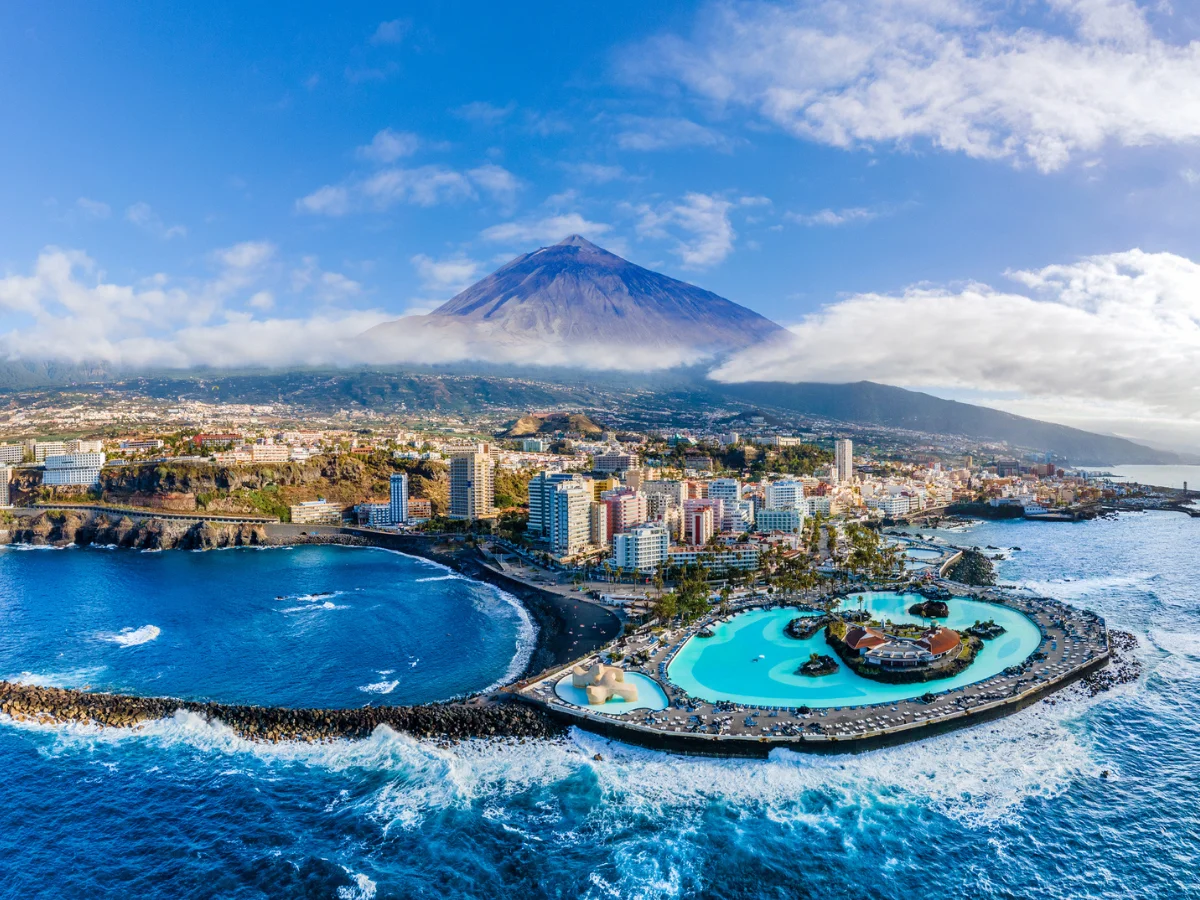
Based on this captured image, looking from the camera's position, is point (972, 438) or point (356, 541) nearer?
point (356, 541)

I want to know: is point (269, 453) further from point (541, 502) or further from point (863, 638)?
point (863, 638)

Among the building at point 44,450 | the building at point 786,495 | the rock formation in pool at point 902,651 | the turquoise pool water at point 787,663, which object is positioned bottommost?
the turquoise pool water at point 787,663

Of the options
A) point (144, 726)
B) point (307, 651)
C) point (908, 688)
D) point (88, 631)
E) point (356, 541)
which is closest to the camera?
point (144, 726)

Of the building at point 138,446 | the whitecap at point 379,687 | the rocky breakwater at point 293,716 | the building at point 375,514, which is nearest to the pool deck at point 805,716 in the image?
the rocky breakwater at point 293,716

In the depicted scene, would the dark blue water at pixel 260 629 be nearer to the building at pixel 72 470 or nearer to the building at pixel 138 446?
the building at pixel 72 470

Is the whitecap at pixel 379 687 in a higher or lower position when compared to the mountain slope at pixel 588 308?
lower

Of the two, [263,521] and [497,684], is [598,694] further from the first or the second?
[263,521]

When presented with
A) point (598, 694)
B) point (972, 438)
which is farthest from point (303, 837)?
point (972, 438)
